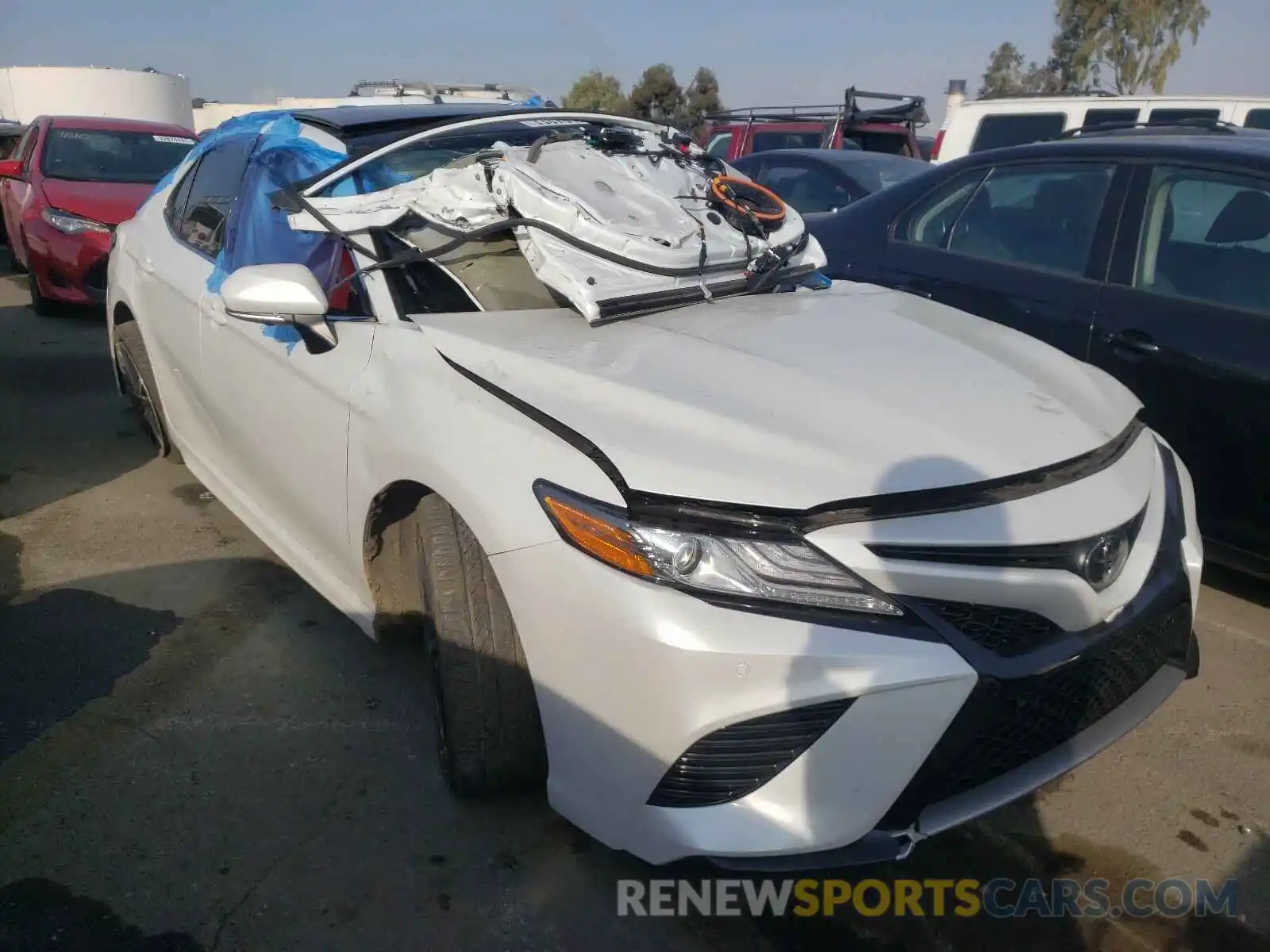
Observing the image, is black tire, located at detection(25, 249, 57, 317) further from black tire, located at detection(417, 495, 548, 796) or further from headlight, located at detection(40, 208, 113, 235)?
black tire, located at detection(417, 495, 548, 796)

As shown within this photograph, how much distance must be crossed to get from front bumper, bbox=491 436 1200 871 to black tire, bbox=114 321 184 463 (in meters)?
2.92

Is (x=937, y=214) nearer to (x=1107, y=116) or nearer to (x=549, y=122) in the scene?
(x=549, y=122)

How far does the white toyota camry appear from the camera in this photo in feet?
5.91

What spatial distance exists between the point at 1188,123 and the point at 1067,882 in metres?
3.38

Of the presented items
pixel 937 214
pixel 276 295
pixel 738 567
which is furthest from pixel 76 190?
pixel 738 567

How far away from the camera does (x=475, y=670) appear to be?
220cm

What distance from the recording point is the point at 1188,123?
4199 millimetres

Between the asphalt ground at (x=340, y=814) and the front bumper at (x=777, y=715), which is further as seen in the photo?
A: the asphalt ground at (x=340, y=814)

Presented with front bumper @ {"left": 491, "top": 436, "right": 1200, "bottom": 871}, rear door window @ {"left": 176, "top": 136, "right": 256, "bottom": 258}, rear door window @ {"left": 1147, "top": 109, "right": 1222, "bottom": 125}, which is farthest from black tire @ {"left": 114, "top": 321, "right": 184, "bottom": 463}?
rear door window @ {"left": 1147, "top": 109, "right": 1222, "bottom": 125}

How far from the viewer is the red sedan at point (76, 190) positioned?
732 centimetres

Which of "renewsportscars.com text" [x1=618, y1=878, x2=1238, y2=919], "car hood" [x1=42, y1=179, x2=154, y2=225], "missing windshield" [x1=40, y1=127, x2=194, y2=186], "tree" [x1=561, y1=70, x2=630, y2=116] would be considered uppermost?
"renewsportscars.com text" [x1=618, y1=878, x2=1238, y2=919]

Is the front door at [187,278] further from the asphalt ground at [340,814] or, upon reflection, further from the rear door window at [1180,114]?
the rear door window at [1180,114]

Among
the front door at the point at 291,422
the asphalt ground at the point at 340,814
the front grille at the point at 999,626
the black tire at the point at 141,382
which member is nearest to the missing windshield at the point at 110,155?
the black tire at the point at 141,382

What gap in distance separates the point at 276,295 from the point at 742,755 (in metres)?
1.60
